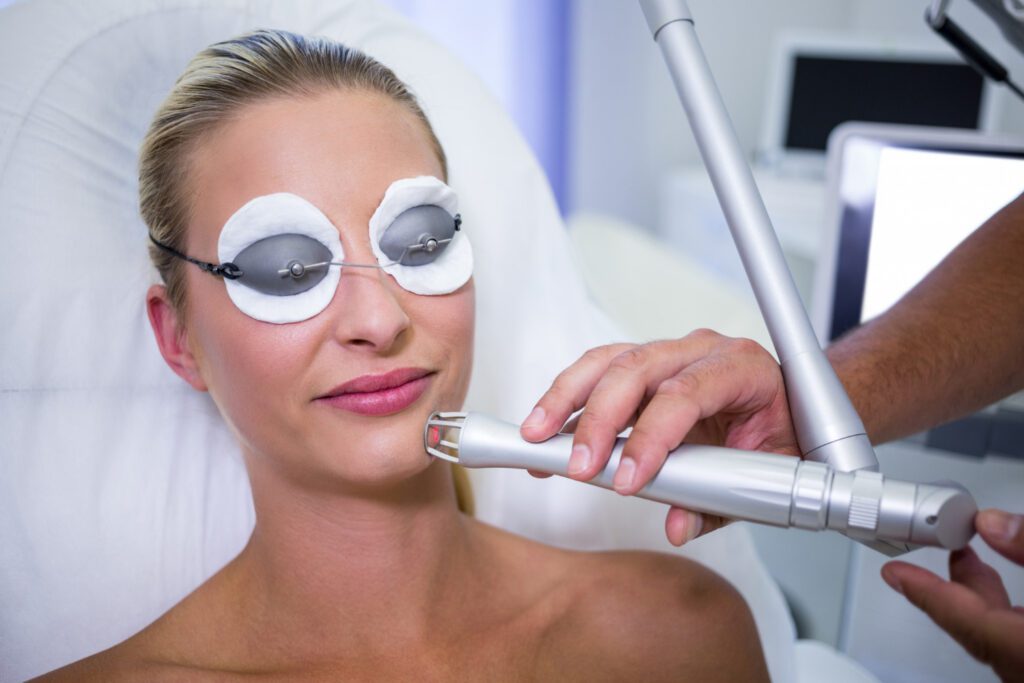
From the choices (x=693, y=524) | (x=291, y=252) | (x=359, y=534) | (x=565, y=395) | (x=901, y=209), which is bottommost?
(x=359, y=534)

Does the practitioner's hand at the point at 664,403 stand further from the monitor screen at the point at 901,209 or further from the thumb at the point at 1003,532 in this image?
the monitor screen at the point at 901,209

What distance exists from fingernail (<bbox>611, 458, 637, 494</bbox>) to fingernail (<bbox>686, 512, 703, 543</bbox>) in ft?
0.28

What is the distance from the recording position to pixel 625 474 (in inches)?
25.9

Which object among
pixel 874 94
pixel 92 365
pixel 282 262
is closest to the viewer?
pixel 282 262

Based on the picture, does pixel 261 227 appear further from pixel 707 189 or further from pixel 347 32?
pixel 707 189

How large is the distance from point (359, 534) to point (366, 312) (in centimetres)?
27

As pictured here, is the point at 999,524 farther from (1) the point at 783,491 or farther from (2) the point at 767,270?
(2) the point at 767,270

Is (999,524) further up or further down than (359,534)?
further up

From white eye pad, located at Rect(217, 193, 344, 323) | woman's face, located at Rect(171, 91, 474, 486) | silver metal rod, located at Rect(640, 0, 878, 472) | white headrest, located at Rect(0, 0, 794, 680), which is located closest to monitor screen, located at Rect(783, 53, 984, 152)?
white headrest, located at Rect(0, 0, 794, 680)

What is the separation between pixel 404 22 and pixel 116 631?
95cm

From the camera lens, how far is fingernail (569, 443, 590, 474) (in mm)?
668

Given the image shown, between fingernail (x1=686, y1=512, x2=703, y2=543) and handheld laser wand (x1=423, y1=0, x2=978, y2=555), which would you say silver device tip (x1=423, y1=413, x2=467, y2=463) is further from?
fingernail (x1=686, y1=512, x2=703, y2=543)

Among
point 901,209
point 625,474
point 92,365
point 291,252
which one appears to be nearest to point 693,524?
point 625,474

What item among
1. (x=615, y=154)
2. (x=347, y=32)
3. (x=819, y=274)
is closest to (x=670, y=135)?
(x=615, y=154)
